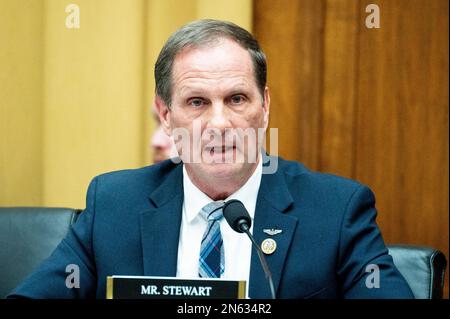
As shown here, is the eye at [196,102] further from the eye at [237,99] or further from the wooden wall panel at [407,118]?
the wooden wall panel at [407,118]

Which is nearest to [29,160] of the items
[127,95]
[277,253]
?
[127,95]

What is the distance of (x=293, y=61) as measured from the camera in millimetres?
2711

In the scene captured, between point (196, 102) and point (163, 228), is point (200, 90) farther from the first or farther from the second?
point (163, 228)

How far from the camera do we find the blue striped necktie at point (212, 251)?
175cm

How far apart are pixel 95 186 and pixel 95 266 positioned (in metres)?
0.24

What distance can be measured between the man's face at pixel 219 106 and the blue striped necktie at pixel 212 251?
0.37 ft

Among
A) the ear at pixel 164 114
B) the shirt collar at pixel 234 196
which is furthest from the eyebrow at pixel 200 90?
the shirt collar at pixel 234 196

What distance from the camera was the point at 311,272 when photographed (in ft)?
5.72

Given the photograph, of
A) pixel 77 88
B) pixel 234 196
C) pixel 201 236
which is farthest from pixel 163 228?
pixel 77 88

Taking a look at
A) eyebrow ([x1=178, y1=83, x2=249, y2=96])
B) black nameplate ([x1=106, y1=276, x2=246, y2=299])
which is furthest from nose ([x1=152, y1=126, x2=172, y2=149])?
black nameplate ([x1=106, y1=276, x2=246, y2=299])

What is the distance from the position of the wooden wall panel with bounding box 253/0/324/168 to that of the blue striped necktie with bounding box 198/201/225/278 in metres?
0.96
